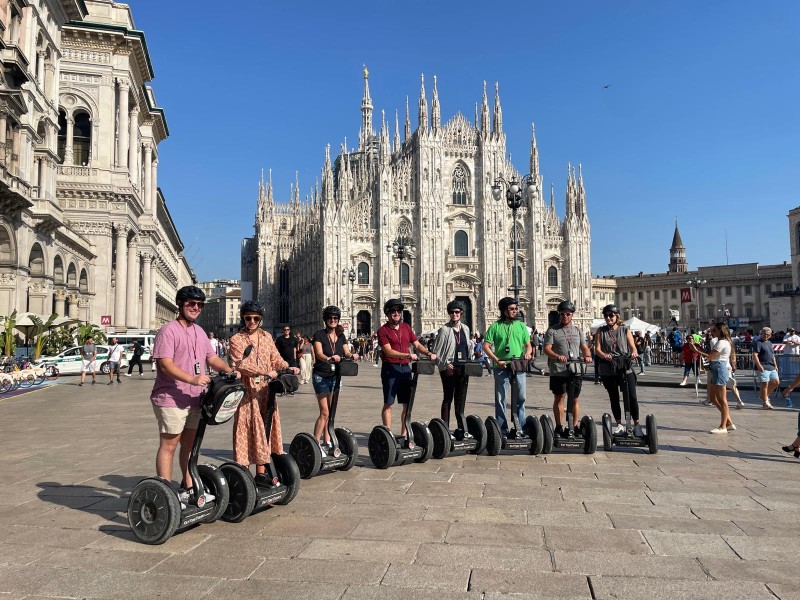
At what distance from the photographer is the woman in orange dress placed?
16.2 feet

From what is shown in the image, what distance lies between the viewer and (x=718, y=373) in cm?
904

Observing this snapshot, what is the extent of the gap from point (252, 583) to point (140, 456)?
14.1ft

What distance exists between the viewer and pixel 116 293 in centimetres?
3353

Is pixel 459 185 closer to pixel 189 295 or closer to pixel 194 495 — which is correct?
pixel 189 295

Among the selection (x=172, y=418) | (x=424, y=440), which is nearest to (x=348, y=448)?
(x=424, y=440)

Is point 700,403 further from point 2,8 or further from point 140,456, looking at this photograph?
point 2,8

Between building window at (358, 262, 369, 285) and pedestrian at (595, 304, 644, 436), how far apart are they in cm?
4595

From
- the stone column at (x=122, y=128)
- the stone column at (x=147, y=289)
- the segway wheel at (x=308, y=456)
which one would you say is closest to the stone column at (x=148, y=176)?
the stone column at (x=147, y=289)

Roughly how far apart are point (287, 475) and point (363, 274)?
48281 mm

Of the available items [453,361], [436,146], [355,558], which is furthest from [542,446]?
[436,146]

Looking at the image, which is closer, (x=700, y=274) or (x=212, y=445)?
(x=212, y=445)

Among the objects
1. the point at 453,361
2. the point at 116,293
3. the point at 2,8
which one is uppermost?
the point at 2,8

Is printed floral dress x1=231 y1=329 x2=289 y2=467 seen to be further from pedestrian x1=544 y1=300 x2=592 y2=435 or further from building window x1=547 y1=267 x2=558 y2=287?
building window x1=547 y1=267 x2=558 y2=287

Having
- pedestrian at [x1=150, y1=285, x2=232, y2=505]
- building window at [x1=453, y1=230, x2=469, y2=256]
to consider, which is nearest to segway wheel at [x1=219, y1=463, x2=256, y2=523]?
pedestrian at [x1=150, y1=285, x2=232, y2=505]
